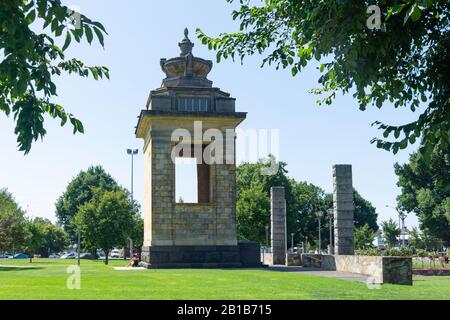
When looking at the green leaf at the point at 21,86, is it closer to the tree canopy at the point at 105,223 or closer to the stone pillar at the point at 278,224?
the stone pillar at the point at 278,224

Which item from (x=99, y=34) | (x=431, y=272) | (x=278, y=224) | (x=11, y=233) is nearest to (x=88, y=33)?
(x=99, y=34)

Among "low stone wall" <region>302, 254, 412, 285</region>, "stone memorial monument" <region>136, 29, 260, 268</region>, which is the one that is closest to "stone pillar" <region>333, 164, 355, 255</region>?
"low stone wall" <region>302, 254, 412, 285</region>

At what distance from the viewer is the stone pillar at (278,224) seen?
41062 mm

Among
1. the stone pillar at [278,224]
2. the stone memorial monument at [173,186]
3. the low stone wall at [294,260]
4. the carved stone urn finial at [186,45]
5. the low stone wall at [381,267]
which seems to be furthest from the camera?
the stone pillar at [278,224]

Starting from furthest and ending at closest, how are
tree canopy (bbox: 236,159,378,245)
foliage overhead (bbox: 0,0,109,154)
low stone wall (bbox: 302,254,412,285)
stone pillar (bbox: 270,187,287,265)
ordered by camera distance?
tree canopy (bbox: 236,159,378,245) → stone pillar (bbox: 270,187,287,265) → low stone wall (bbox: 302,254,412,285) → foliage overhead (bbox: 0,0,109,154)

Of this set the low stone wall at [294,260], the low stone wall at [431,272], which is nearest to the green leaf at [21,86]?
the low stone wall at [431,272]

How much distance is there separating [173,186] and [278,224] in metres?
13.6

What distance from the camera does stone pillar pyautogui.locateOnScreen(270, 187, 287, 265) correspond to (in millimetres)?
41062

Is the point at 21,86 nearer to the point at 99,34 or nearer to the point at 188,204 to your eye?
the point at 99,34

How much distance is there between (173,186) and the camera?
3159 cm

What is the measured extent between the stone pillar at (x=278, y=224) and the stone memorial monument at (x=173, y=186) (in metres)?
8.68

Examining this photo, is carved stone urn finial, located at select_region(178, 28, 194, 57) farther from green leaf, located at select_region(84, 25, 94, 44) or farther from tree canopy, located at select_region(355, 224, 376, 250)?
tree canopy, located at select_region(355, 224, 376, 250)

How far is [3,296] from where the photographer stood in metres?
14.1

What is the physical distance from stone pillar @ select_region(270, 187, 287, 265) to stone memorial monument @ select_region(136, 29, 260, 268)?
8.68 meters
